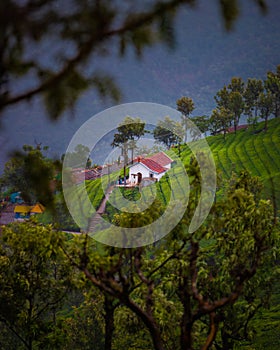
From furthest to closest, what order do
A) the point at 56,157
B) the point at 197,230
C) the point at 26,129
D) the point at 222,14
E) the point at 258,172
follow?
the point at 26,129 < the point at 258,172 < the point at 197,230 < the point at 56,157 < the point at 222,14

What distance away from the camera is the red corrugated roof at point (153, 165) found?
45219 millimetres

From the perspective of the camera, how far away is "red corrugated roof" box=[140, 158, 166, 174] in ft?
148

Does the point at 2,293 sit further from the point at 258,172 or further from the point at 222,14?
the point at 258,172

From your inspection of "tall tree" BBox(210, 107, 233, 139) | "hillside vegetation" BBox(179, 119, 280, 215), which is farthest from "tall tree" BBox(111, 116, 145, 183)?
"tall tree" BBox(210, 107, 233, 139)

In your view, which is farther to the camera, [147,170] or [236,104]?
[236,104]

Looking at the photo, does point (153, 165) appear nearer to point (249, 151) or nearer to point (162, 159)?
point (162, 159)

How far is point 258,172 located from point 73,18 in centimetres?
4028

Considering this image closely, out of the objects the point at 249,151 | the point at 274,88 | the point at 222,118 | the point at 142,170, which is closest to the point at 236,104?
the point at 222,118

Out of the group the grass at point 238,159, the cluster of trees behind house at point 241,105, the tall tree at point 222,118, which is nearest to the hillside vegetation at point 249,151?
the grass at point 238,159

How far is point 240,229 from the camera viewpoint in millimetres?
7617

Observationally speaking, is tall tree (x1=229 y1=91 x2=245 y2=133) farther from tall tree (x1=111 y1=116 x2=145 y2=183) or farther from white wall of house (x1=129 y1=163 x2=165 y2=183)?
white wall of house (x1=129 y1=163 x2=165 y2=183)

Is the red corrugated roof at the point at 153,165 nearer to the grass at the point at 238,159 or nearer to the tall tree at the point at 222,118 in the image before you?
the grass at the point at 238,159

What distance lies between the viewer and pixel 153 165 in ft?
152

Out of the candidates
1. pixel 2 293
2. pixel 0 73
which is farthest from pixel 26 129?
pixel 0 73
